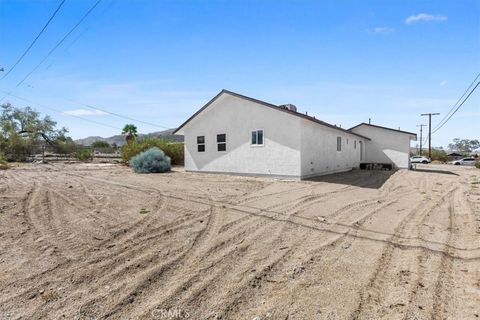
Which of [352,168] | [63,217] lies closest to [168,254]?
[63,217]

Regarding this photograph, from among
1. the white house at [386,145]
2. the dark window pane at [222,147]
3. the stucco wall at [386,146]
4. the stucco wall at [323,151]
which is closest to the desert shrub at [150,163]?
the dark window pane at [222,147]

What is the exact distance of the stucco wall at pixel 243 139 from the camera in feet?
43.4

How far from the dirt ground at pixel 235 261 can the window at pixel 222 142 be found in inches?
337

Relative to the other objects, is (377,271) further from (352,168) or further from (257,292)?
(352,168)

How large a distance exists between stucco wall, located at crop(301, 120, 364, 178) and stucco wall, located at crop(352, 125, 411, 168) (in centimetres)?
366

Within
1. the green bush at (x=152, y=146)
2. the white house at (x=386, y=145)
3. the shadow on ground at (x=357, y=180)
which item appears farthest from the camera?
the white house at (x=386, y=145)

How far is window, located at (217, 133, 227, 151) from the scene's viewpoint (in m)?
15.5

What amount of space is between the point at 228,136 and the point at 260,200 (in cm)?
766

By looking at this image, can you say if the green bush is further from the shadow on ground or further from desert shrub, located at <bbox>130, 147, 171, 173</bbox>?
the shadow on ground

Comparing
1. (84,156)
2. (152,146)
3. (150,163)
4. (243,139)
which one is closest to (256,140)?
(243,139)

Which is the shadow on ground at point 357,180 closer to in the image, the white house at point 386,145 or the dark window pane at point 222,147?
the dark window pane at point 222,147

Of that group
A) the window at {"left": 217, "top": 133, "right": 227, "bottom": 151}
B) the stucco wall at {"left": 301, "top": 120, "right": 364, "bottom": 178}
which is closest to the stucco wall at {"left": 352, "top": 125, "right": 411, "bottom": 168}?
the stucco wall at {"left": 301, "top": 120, "right": 364, "bottom": 178}

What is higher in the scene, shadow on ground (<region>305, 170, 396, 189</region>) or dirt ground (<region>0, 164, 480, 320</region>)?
shadow on ground (<region>305, 170, 396, 189</region>)

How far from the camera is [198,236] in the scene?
4824 millimetres
